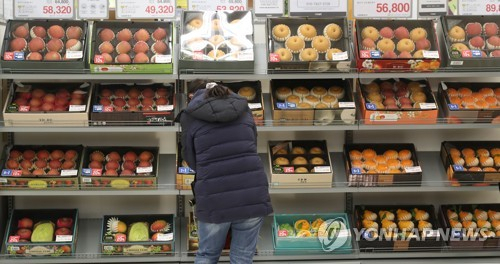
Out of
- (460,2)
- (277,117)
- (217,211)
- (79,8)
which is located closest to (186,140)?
(217,211)

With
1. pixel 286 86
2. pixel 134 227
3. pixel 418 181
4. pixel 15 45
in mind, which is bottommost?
pixel 134 227

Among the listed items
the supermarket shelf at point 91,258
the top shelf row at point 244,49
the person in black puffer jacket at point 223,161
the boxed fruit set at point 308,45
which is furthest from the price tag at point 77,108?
the boxed fruit set at point 308,45

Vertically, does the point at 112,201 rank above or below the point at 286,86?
below

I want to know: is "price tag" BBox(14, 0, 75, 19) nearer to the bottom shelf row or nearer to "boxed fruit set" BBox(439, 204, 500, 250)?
A: the bottom shelf row

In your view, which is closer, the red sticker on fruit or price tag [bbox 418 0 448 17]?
the red sticker on fruit

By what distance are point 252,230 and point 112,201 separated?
1.64 meters

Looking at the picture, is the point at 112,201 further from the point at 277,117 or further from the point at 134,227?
the point at 277,117

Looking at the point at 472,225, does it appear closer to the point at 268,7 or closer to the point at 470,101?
the point at 470,101

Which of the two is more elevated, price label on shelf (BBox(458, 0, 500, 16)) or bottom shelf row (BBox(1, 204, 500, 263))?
price label on shelf (BBox(458, 0, 500, 16))

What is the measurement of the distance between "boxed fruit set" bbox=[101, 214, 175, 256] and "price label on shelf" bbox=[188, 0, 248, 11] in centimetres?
150

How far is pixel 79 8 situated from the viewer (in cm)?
430

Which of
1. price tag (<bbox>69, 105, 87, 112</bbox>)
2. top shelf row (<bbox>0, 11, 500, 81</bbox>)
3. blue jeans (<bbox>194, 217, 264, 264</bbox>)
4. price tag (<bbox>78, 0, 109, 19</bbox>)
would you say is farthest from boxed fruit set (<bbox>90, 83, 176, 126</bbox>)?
blue jeans (<bbox>194, 217, 264, 264</bbox>)

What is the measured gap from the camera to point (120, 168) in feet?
14.4

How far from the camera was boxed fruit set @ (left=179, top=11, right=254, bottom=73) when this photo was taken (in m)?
4.12
